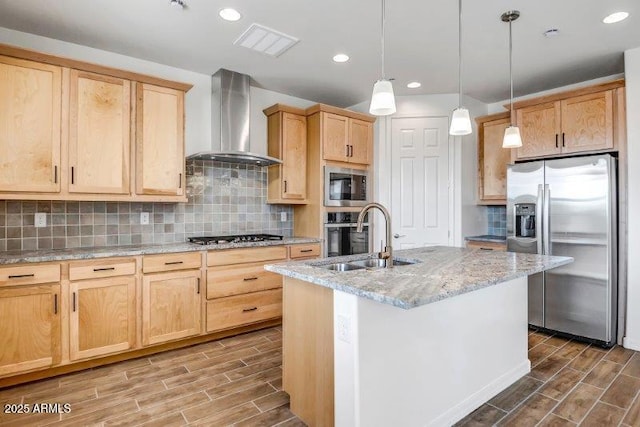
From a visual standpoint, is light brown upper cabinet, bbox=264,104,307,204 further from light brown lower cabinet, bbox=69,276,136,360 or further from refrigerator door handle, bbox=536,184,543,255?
refrigerator door handle, bbox=536,184,543,255

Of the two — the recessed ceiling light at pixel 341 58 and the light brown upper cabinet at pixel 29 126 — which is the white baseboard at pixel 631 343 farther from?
the light brown upper cabinet at pixel 29 126

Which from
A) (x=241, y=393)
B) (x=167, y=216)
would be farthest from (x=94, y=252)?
(x=241, y=393)

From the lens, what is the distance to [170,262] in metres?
3.01

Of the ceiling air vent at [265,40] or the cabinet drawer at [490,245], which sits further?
the cabinet drawer at [490,245]

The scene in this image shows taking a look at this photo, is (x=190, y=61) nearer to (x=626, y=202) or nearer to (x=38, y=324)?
(x=38, y=324)

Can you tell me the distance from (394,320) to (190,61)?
308 cm

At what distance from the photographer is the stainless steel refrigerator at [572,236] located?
3.13m

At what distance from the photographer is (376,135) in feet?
14.8

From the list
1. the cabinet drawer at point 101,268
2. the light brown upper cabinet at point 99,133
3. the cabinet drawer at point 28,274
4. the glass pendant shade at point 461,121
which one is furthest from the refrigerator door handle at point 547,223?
the cabinet drawer at point 28,274

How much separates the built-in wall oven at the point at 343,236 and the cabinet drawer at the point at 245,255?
2.15 ft

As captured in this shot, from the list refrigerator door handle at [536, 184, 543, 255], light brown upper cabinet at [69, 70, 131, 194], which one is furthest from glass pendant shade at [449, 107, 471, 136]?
light brown upper cabinet at [69, 70, 131, 194]

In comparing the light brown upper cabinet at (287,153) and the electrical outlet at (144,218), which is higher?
the light brown upper cabinet at (287,153)

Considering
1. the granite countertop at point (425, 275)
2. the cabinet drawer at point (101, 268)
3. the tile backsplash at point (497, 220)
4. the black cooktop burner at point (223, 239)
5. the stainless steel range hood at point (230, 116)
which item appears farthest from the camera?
the tile backsplash at point (497, 220)

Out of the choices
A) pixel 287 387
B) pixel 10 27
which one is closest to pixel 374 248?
pixel 287 387
